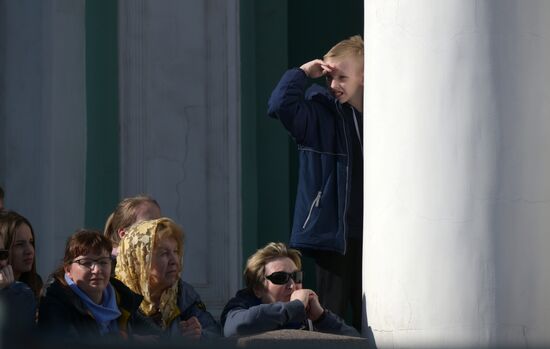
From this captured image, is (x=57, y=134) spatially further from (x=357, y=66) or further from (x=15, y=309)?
(x=15, y=309)

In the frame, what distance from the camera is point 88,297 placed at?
6273 millimetres

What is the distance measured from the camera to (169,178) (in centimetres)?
1038

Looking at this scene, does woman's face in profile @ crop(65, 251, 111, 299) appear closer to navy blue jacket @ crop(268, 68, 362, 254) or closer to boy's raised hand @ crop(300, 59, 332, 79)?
navy blue jacket @ crop(268, 68, 362, 254)

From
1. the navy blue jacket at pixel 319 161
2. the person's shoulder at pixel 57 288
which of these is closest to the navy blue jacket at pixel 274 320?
the navy blue jacket at pixel 319 161

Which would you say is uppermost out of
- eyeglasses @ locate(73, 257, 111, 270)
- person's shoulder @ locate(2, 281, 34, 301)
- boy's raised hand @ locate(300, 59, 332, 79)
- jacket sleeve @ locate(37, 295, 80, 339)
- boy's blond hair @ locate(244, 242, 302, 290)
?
boy's raised hand @ locate(300, 59, 332, 79)

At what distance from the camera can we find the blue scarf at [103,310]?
6.23 meters

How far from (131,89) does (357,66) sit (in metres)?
3.41

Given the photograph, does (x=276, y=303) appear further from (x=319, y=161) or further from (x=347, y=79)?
(x=347, y=79)

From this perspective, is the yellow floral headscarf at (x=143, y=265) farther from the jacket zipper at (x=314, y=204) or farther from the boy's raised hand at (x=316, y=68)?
the boy's raised hand at (x=316, y=68)

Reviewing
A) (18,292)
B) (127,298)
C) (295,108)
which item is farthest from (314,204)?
(18,292)

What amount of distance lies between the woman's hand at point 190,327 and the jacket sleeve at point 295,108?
3.58 feet

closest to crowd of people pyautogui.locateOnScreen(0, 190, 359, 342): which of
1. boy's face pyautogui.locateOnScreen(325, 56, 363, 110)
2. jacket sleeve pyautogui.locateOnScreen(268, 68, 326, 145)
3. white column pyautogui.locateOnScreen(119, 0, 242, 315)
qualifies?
jacket sleeve pyautogui.locateOnScreen(268, 68, 326, 145)

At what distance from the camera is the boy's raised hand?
7387mm

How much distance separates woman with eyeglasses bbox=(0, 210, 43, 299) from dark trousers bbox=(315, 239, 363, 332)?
139 cm
